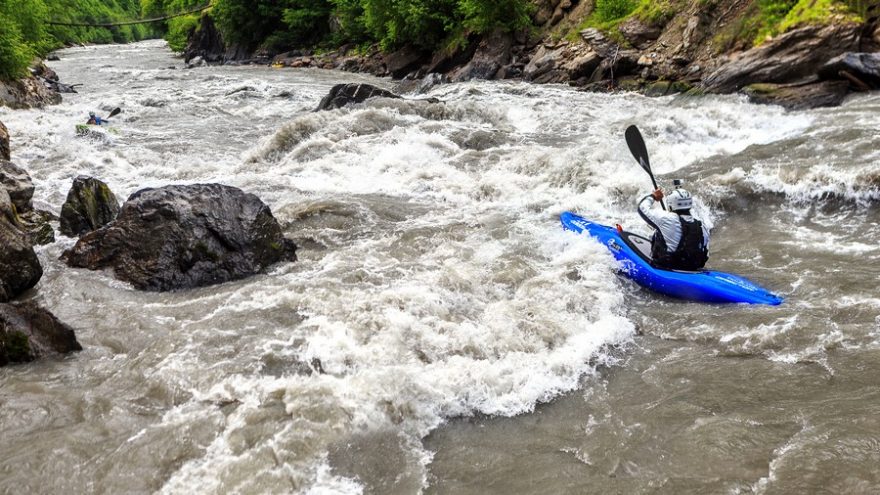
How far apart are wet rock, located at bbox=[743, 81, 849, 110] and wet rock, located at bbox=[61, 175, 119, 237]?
1100 cm

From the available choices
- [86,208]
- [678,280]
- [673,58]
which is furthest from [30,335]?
[673,58]

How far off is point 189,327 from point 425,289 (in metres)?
1.95

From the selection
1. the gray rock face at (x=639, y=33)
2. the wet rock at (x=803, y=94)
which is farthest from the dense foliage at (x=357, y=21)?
the wet rock at (x=803, y=94)

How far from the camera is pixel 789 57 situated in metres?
11.7

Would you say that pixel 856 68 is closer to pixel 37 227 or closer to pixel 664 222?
pixel 664 222

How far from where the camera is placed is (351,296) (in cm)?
526

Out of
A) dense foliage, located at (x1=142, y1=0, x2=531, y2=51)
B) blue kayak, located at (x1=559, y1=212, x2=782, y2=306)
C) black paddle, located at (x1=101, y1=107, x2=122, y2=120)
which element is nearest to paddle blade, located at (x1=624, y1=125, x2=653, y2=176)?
blue kayak, located at (x1=559, y1=212, x2=782, y2=306)

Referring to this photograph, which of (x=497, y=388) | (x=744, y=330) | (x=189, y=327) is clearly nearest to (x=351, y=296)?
(x=189, y=327)

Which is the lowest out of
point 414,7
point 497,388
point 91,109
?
point 497,388

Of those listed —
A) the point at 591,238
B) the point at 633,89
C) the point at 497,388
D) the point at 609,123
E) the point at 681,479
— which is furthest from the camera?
the point at 633,89

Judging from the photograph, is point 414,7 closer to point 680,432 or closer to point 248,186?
Result: point 248,186

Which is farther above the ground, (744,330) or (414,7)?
(414,7)

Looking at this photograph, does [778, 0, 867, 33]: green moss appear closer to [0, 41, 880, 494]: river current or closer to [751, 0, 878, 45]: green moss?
[751, 0, 878, 45]: green moss

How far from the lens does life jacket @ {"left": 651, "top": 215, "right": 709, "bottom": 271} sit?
541 centimetres
